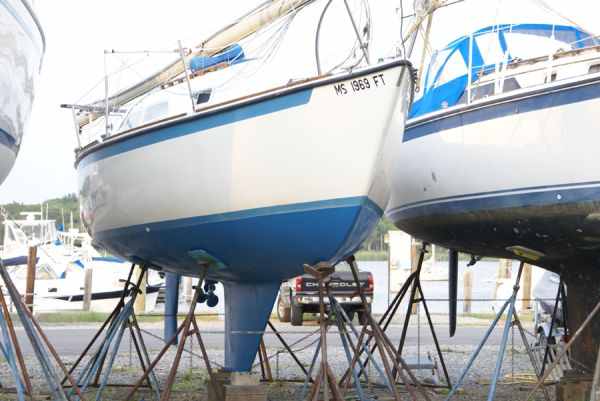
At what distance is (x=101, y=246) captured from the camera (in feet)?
37.4

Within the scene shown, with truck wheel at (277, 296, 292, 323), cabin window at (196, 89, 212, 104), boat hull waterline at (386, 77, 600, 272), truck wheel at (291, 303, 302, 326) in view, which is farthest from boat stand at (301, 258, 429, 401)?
truck wheel at (277, 296, 292, 323)

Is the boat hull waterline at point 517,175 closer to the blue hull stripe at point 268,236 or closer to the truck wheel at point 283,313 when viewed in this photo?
the blue hull stripe at point 268,236

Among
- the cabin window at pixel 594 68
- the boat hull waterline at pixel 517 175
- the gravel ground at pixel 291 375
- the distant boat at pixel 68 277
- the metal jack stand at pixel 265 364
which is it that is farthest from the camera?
the distant boat at pixel 68 277

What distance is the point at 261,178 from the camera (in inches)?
336

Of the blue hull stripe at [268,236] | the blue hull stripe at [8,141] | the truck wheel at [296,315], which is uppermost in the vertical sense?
the blue hull stripe at [8,141]

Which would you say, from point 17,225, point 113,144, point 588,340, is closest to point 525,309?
point 588,340

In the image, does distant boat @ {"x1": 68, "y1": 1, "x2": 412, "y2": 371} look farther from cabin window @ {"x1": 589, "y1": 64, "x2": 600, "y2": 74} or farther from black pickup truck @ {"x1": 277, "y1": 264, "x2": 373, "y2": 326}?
black pickup truck @ {"x1": 277, "y1": 264, "x2": 373, "y2": 326}

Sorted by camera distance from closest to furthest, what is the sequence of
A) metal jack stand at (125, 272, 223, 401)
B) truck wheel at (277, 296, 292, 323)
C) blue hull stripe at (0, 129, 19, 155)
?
blue hull stripe at (0, 129, 19, 155)
metal jack stand at (125, 272, 223, 401)
truck wheel at (277, 296, 292, 323)

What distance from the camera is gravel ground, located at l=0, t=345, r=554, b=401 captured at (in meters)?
11.4

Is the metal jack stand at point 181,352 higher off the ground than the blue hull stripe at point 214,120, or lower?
lower

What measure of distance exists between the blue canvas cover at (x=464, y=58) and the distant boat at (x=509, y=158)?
26 millimetres

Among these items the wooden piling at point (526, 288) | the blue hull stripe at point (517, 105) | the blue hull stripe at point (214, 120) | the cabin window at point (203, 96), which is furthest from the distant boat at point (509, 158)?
the wooden piling at point (526, 288)

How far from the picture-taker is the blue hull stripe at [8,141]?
7586 millimetres

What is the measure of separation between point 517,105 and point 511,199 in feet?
2.91
